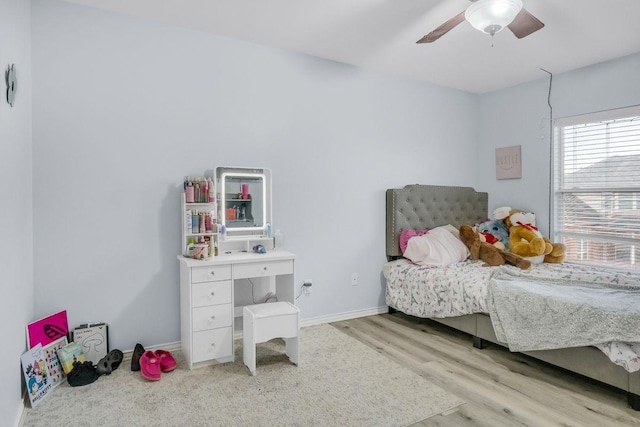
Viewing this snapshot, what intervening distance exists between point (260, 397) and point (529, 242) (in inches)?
110

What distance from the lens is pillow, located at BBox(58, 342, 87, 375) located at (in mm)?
2361

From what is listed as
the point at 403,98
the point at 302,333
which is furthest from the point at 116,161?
the point at 403,98

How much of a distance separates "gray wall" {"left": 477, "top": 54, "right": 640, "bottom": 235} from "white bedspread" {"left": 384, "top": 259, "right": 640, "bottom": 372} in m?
1.01

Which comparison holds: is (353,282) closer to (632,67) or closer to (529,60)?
Answer: (529,60)

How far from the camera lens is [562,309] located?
240 centimetres

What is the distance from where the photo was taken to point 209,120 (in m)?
3.02

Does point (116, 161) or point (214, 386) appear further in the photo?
point (116, 161)

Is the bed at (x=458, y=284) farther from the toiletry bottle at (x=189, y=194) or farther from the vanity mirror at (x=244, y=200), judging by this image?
the toiletry bottle at (x=189, y=194)

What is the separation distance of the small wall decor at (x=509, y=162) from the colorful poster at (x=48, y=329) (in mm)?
4386

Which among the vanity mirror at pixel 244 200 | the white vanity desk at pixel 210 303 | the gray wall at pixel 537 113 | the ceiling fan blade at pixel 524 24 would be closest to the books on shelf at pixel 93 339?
the white vanity desk at pixel 210 303

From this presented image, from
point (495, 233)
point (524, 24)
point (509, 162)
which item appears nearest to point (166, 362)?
point (524, 24)

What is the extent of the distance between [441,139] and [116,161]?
3.31 meters

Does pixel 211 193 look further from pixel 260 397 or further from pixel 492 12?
pixel 492 12

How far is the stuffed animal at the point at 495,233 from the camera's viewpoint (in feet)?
12.1
